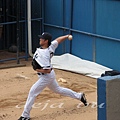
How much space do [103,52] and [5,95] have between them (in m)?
3.22

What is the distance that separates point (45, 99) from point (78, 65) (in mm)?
2821

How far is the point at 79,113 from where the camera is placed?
339 inches

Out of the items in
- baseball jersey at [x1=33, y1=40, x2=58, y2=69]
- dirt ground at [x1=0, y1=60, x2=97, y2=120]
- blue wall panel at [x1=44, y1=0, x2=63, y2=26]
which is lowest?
dirt ground at [x1=0, y1=60, x2=97, y2=120]

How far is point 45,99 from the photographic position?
9.68 m

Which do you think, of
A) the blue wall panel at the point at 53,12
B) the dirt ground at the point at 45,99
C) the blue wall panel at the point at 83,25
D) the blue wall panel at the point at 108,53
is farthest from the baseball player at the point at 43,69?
the blue wall panel at the point at 53,12

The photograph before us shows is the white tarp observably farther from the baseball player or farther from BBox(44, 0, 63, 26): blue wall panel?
the baseball player

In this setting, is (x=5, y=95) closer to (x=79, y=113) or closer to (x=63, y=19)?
(x=79, y=113)

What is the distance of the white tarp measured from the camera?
11.7 meters

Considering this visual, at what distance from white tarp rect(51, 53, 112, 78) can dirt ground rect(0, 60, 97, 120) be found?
16 cm

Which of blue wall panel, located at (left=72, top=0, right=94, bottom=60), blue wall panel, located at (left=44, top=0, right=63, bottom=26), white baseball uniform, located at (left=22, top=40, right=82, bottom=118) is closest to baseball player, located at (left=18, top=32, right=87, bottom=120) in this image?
white baseball uniform, located at (left=22, top=40, right=82, bottom=118)

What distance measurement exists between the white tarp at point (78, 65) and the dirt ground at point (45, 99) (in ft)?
0.51

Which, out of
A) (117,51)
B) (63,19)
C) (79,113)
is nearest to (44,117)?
(79,113)

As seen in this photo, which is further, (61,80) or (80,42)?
(80,42)

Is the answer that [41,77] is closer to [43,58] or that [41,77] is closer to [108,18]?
[43,58]
